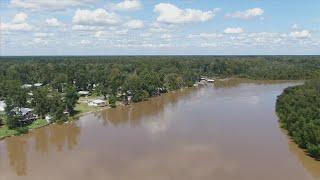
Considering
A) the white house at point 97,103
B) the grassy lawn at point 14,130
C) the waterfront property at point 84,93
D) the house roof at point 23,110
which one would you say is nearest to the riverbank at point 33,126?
the grassy lawn at point 14,130

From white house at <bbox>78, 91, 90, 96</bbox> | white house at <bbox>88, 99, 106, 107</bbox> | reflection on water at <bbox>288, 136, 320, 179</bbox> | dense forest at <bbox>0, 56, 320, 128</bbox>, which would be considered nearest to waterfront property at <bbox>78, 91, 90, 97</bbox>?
white house at <bbox>78, 91, 90, 96</bbox>

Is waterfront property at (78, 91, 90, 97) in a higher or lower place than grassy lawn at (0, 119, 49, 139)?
higher

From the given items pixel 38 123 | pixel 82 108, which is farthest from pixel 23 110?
pixel 82 108

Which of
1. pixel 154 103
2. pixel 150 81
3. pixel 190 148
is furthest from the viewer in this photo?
pixel 150 81

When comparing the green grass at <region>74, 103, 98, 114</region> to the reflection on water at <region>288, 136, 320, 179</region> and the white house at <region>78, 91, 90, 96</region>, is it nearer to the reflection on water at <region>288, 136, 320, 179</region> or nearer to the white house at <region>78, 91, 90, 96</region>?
the white house at <region>78, 91, 90, 96</region>

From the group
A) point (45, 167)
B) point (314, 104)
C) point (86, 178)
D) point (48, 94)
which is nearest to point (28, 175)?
point (45, 167)

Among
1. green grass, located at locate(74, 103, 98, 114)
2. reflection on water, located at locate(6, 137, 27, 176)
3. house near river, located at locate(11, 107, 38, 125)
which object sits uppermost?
house near river, located at locate(11, 107, 38, 125)

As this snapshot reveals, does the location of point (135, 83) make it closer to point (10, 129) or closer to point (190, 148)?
point (10, 129)

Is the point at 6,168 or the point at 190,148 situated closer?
the point at 6,168
